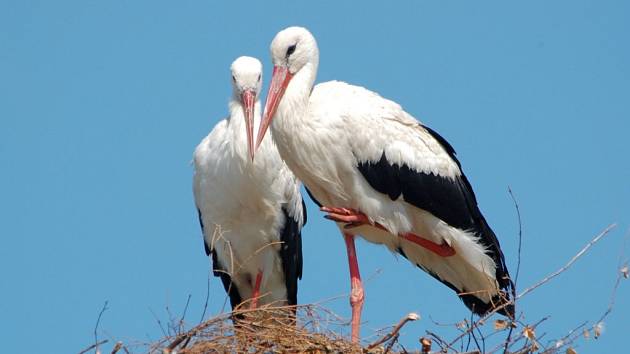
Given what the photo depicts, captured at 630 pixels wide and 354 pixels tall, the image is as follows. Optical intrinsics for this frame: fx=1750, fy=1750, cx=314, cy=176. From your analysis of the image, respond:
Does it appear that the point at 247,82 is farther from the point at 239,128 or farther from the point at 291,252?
the point at 291,252

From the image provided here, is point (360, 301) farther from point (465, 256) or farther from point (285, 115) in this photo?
point (285, 115)

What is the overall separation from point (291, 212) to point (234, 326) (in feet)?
10.9

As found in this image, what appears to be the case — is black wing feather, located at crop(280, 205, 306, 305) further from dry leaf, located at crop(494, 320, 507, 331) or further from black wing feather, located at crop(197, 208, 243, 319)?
dry leaf, located at crop(494, 320, 507, 331)

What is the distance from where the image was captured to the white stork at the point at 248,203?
13.0 metres

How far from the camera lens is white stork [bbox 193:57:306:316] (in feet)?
42.7

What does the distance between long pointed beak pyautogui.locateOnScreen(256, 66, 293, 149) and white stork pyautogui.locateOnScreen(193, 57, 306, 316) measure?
86 centimetres

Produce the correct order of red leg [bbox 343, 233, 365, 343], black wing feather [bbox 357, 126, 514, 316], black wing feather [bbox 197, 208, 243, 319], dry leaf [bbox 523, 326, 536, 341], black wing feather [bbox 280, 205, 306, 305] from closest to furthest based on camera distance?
1. dry leaf [bbox 523, 326, 536, 341]
2. black wing feather [bbox 357, 126, 514, 316]
3. red leg [bbox 343, 233, 365, 343]
4. black wing feather [bbox 280, 205, 306, 305]
5. black wing feather [bbox 197, 208, 243, 319]

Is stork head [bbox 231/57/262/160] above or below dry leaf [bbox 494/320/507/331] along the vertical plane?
above

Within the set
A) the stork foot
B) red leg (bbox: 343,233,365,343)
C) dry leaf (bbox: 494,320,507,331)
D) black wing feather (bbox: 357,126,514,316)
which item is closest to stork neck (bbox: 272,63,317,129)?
black wing feather (bbox: 357,126,514,316)

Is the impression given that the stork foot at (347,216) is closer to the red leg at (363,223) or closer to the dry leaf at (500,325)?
the red leg at (363,223)

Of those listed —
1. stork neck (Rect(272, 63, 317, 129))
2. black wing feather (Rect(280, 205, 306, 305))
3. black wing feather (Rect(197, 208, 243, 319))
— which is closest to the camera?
stork neck (Rect(272, 63, 317, 129))

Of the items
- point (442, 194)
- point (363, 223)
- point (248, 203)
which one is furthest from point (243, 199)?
point (442, 194)

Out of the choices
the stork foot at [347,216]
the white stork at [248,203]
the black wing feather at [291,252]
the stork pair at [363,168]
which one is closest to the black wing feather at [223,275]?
the white stork at [248,203]

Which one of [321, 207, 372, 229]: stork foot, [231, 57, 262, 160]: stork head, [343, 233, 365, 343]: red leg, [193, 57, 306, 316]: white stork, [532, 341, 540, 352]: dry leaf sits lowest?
[532, 341, 540, 352]: dry leaf
